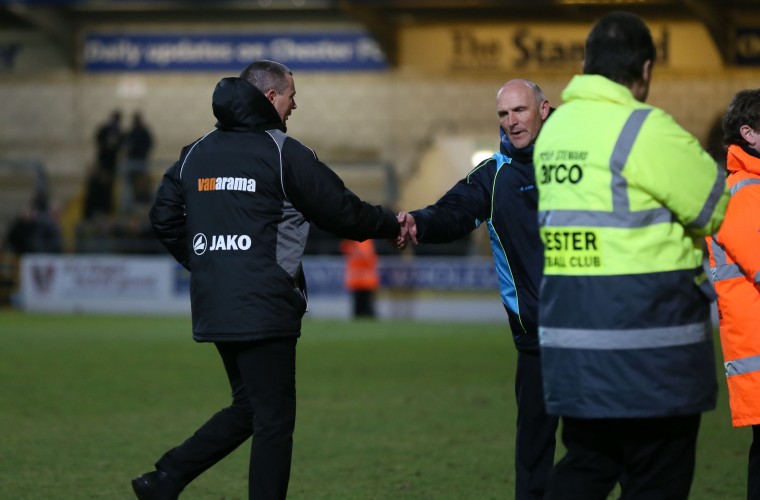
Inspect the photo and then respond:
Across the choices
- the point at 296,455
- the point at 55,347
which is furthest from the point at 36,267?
the point at 296,455

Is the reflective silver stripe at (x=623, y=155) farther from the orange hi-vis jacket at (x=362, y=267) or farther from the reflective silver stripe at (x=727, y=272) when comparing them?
the orange hi-vis jacket at (x=362, y=267)

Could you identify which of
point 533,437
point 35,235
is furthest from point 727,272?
point 35,235

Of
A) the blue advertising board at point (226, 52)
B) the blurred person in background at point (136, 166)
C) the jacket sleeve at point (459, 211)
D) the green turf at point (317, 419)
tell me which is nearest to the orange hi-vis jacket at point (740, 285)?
the jacket sleeve at point (459, 211)

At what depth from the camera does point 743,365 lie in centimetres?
535

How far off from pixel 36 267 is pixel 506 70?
10905 mm

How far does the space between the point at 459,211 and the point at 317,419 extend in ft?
14.9

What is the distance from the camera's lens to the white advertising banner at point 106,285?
24.3 m

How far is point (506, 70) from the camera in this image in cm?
2878

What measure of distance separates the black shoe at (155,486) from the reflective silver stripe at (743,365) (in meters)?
2.44

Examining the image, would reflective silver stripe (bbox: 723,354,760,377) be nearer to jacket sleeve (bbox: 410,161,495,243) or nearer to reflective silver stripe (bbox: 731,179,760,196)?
reflective silver stripe (bbox: 731,179,760,196)

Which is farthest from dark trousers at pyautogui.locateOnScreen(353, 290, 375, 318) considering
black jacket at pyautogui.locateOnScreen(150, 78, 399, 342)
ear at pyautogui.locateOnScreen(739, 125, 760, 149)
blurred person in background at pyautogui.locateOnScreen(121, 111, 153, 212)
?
ear at pyautogui.locateOnScreen(739, 125, 760, 149)

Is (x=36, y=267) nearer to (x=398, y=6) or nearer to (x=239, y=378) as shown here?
(x=398, y=6)

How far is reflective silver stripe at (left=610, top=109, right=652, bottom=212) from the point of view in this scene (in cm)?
389

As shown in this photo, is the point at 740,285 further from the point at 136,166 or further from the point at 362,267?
the point at 136,166
